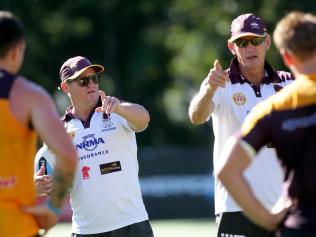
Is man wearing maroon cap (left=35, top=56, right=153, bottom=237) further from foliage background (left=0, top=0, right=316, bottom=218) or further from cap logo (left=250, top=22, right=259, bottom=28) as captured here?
foliage background (left=0, top=0, right=316, bottom=218)

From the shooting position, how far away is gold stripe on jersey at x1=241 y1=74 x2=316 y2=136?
18.5 ft

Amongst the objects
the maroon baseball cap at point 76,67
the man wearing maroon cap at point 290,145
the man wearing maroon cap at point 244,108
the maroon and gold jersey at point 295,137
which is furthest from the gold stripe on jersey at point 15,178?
the maroon baseball cap at point 76,67

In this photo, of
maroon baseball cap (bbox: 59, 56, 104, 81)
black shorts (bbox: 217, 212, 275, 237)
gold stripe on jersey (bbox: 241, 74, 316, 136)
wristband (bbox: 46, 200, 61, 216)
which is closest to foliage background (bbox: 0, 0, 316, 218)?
maroon baseball cap (bbox: 59, 56, 104, 81)

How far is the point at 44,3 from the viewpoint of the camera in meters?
33.1

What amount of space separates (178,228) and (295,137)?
13.1 meters

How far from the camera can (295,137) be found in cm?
559

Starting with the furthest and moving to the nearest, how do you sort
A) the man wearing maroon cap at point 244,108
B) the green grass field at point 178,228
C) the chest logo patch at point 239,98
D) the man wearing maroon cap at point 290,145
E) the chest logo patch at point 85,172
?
the green grass field at point 178,228 < the chest logo patch at point 85,172 < the chest logo patch at point 239,98 < the man wearing maroon cap at point 244,108 < the man wearing maroon cap at point 290,145

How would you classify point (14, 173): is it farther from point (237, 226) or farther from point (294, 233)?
point (237, 226)

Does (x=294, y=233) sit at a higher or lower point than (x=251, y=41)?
lower

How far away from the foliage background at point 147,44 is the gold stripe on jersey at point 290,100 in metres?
25.7

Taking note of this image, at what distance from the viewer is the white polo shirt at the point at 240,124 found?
8.02 meters

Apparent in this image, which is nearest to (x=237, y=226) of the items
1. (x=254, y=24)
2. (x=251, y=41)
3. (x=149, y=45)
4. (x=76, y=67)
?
(x=251, y=41)

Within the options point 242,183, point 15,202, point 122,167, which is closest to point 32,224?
point 15,202

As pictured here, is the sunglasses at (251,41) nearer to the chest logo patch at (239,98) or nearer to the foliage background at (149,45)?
the chest logo patch at (239,98)
